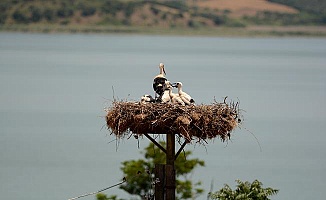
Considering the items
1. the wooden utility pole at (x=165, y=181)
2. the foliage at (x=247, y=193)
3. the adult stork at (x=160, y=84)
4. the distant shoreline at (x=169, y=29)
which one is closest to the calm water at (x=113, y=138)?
the adult stork at (x=160, y=84)

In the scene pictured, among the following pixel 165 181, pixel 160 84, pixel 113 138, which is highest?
pixel 113 138

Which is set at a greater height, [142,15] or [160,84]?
[142,15]

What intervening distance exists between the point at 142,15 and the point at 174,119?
5757 inches

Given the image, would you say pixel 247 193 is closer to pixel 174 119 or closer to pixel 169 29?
pixel 174 119

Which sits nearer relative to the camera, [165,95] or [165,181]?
[165,181]

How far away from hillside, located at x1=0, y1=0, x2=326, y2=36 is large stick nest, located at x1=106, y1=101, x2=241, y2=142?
141m

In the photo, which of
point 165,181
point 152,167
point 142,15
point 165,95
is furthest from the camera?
point 142,15

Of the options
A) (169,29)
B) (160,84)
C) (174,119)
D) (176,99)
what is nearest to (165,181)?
(174,119)

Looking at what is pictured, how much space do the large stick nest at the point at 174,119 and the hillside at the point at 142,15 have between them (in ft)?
463

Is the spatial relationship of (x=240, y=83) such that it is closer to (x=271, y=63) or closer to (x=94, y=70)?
(x=94, y=70)

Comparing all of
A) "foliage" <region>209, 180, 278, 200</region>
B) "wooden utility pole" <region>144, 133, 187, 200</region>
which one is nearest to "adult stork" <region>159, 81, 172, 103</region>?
"wooden utility pole" <region>144, 133, 187, 200</region>

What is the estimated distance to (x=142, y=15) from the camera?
15662 cm

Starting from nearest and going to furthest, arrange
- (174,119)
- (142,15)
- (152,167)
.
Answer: (174,119), (152,167), (142,15)

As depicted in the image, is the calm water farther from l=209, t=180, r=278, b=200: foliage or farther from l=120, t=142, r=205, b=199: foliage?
l=120, t=142, r=205, b=199: foliage
